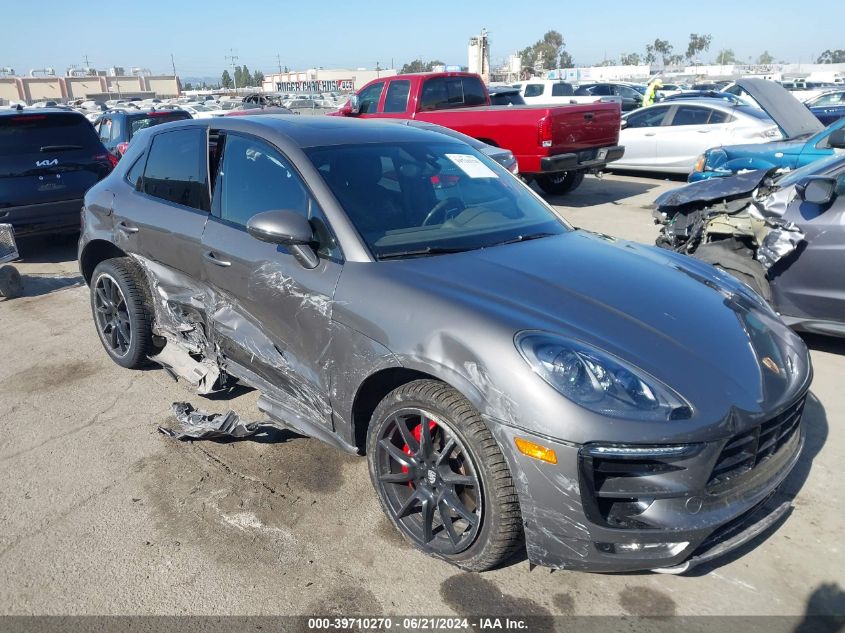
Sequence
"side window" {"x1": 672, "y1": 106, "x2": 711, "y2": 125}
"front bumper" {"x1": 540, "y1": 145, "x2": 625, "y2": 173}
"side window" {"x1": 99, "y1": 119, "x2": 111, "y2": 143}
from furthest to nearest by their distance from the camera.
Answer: "side window" {"x1": 99, "y1": 119, "x2": 111, "y2": 143}
"side window" {"x1": 672, "y1": 106, "x2": 711, "y2": 125}
"front bumper" {"x1": 540, "y1": 145, "x2": 625, "y2": 173}

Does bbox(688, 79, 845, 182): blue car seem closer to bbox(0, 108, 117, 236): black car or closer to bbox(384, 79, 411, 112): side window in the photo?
bbox(384, 79, 411, 112): side window

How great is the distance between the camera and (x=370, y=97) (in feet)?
40.7

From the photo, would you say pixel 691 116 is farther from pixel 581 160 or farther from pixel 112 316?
pixel 112 316

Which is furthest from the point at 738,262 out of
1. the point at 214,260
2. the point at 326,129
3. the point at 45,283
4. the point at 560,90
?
the point at 560,90

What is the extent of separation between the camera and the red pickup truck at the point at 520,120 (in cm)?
1000

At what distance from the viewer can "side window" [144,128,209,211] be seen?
13.1 feet

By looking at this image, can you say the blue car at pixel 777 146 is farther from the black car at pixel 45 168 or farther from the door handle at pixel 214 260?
the black car at pixel 45 168

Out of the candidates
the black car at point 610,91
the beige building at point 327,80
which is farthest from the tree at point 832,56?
the black car at point 610,91

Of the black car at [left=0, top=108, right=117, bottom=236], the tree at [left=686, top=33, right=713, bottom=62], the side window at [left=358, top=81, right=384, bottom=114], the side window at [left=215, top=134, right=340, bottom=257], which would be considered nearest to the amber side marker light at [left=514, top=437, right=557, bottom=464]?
the side window at [left=215, top=134, right=340, bottom=257]

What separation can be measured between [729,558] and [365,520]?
1614 mm

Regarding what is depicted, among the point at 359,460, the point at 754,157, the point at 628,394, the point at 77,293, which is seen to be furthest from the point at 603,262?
the point at 754,157

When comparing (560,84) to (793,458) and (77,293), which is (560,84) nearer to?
(77,293)

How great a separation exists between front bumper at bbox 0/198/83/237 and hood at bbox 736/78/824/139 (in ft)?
26.9

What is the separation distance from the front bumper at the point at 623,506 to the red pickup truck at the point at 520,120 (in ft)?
26.7
